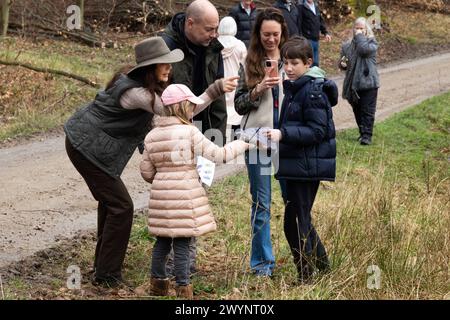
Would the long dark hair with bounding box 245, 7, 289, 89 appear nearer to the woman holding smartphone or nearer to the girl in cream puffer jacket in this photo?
the woman holding smartphone

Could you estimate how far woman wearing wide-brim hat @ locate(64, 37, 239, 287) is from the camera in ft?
20.2

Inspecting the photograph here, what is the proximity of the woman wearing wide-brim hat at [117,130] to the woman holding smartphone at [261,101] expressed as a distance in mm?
443

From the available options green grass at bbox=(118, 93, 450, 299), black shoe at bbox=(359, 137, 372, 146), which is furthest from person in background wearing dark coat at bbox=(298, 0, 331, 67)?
green grass at bbox=(118, 93, 450, 299)

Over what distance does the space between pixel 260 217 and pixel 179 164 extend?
117 centimetres

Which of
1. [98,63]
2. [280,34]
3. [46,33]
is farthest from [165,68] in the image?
[46,33]

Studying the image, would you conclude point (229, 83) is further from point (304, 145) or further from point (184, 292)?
point (184, 292)

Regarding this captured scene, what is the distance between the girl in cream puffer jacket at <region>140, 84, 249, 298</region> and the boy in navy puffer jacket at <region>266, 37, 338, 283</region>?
0.36 meters

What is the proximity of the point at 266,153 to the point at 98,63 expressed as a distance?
12.1 m

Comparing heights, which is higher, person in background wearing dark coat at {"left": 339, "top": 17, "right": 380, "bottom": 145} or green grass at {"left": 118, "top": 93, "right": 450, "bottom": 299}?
person in background wearing dark coat at {"left": 339, "top": 17, "right": 380, "bottom": 145}

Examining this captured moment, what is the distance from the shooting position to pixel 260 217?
6867 mm

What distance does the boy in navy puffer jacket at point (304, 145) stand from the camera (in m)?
6.12

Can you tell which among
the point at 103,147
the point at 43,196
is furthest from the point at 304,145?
the point at 43,196

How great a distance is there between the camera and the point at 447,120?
15.5 meters
